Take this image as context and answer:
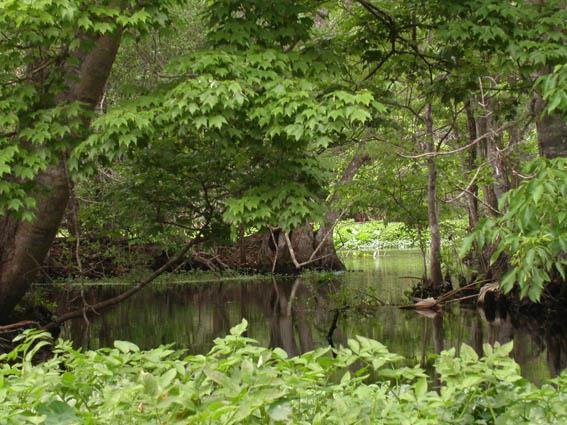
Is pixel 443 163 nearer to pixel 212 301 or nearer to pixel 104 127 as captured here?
pixel 212 301

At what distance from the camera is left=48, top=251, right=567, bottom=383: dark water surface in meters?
9.95

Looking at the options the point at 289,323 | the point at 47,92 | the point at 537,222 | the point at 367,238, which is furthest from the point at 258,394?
the point at 367,238

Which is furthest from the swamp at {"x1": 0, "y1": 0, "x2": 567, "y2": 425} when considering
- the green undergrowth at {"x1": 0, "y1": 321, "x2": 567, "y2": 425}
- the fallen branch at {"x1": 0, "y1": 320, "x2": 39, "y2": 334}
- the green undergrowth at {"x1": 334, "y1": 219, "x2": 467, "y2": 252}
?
the green undergrowth at {"x1": 334, "y1": 219, "x2": 467, "y2": 252}

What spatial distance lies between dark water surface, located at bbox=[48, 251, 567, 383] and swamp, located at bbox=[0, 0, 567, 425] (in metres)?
0.07

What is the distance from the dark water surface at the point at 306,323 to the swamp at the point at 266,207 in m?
0.07

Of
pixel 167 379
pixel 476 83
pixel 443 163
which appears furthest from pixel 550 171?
pixel 443 163

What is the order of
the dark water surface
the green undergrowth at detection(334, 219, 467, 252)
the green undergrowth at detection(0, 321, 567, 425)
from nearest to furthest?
1. the green undergrowth at detection(0, 321, 567, 425)
2. the dark water surface
3. the green undergrowth at detection(334, 219, 467, 252)

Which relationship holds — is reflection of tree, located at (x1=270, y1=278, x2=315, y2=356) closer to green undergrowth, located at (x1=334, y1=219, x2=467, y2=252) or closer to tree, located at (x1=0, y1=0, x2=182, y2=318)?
tree, located at (x1=0, y1=0, x2=182, y2=318)

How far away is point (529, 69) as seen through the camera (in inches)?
277

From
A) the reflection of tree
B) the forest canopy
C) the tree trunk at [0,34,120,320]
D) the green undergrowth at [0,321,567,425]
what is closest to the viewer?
the green undergrowth at [0,321,567,425]

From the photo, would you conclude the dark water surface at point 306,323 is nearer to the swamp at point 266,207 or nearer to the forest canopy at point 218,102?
the swamp at point 266,207

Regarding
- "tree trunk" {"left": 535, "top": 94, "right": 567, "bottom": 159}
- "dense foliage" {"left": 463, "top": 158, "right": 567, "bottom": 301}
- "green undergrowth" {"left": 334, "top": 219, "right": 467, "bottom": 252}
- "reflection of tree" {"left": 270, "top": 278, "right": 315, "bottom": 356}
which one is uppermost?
"tree trunk" {"left": 535, "top": 94, "right": 567, "bottom": 159}

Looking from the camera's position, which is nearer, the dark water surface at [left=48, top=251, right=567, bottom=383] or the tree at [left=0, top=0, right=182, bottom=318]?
the tree at [left=0, top=0, right=182, bottom=318]

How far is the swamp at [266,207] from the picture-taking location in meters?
2.17
